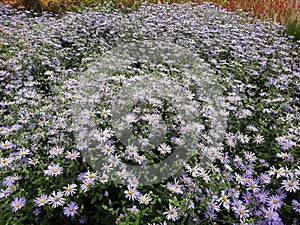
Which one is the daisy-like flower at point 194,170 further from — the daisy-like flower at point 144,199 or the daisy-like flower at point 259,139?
the daisy-like flower at point 259,139

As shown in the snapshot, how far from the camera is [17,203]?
1.80 m

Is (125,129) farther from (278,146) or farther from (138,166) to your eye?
(278,146)

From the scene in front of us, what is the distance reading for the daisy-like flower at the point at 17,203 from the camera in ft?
5.83

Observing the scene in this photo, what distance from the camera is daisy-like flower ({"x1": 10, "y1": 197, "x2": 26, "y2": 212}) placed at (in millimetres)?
1776

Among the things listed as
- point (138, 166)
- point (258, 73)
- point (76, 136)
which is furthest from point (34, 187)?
point (258, 73)

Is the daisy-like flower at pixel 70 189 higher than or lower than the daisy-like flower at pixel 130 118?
lower

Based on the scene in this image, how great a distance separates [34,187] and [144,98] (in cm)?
113

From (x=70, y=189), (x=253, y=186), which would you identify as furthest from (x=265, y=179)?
(x=70, y=189)

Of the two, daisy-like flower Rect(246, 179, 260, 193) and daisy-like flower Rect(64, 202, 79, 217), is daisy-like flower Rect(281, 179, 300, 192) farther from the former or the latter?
daisy-like flower Rect(64, 202, 79, 217)

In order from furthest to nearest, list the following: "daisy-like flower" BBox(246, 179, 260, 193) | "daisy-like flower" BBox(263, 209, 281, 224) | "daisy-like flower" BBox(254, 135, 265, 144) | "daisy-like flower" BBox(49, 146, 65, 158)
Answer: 1. "daisy-like flower" BBox(254, 135, 265, 144)
2. "daisy-like flower" BBox(246, 179, 260, 193)
3. "daisy-like flower" BBox(49, 146, 65, 158)
4. "daisy-like flower" BBox(263, 209, 281, 224)

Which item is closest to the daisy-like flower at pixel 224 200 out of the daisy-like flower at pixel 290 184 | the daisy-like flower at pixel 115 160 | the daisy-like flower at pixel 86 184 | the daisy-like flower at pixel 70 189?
the daisy-like flower at pixel 290 184

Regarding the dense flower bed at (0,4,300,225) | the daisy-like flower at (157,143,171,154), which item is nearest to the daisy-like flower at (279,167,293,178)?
the dense flower bed at (0,4,300,225)

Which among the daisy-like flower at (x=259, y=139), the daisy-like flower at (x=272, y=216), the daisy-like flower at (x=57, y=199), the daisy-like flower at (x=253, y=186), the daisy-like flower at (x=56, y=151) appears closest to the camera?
the daisy-like flower at (x=57, y=199)

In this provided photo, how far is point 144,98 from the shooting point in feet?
8.14
